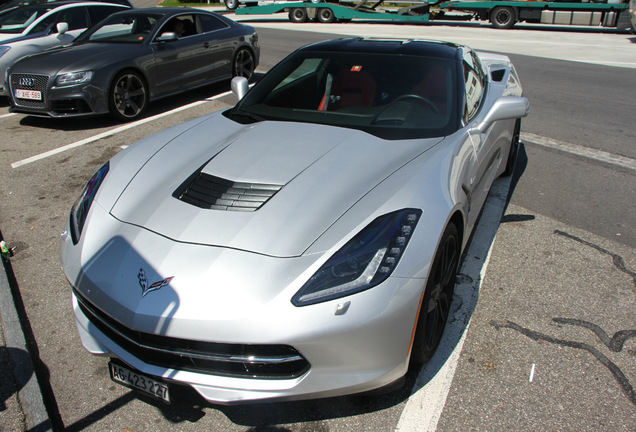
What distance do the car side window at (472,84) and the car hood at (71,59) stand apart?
4.89 m

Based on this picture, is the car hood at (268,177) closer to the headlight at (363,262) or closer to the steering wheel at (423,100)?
the headlight at (363,262)

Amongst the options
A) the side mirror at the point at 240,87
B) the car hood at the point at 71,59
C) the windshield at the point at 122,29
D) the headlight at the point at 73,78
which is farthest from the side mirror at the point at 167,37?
the side mirror at the point at 240,87

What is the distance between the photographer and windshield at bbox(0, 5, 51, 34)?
861cm

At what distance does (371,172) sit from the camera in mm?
2744

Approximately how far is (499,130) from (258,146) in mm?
1962

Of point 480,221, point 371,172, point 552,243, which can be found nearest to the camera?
point 371,172

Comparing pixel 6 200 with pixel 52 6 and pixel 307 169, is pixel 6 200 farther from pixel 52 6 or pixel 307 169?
pixel 52 6

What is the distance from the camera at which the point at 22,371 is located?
8.86 ft

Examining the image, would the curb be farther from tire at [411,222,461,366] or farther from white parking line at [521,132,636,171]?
white parking line at [521,132,636,171]

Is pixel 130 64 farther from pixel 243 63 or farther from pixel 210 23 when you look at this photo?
pixel 243 63

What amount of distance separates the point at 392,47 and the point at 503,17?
17.5 m

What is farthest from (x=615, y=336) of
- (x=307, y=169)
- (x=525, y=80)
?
(x=525, y=80)

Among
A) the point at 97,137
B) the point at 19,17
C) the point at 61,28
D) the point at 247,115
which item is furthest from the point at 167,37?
the point at 247,115

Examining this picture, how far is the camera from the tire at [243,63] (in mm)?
8938
